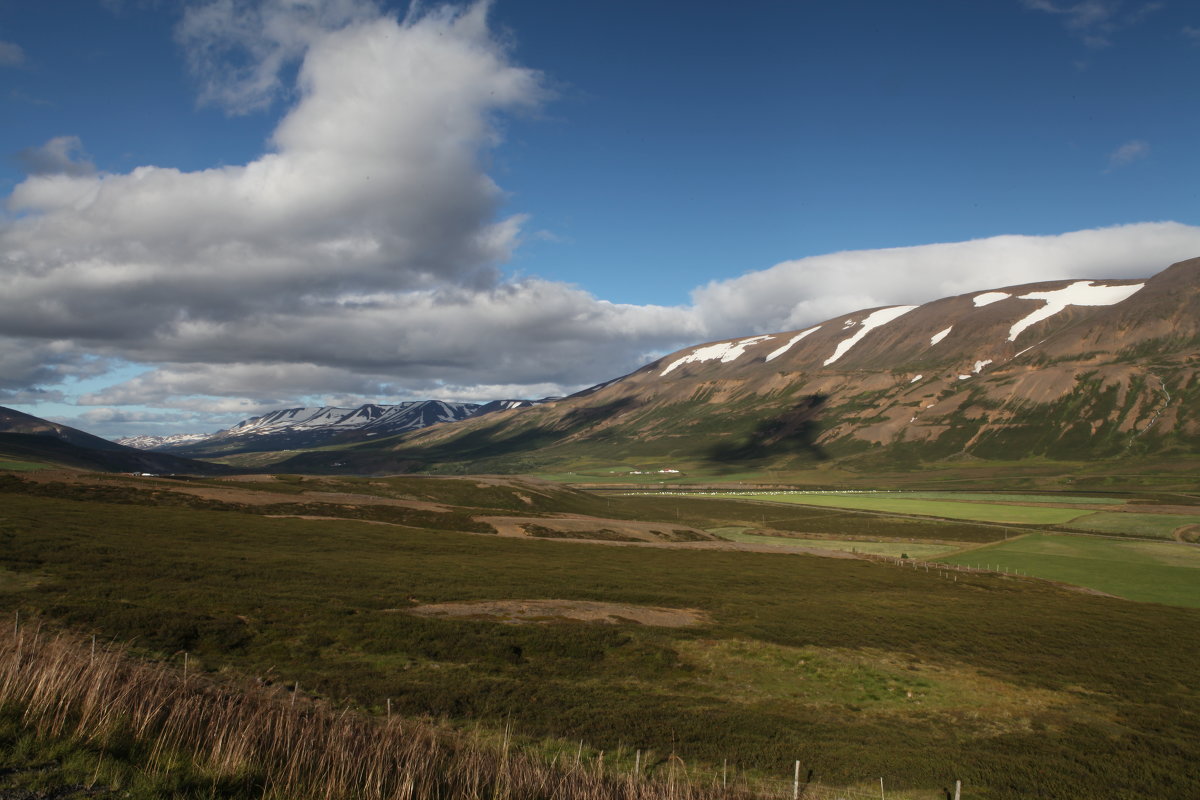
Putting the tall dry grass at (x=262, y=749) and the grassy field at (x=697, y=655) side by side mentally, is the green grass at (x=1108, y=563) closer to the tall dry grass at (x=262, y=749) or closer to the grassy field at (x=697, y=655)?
the grassy field at (x=697, y=655)

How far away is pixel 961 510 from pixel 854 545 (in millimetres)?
67416

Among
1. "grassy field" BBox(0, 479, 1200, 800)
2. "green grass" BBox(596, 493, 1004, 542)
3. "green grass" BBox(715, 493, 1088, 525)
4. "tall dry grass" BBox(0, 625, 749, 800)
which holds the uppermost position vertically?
"tall dry grass" BBox(0, 625, 749, 800)

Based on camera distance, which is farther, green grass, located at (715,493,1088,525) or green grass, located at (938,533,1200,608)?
green grass, located at (715,493,1088,525)

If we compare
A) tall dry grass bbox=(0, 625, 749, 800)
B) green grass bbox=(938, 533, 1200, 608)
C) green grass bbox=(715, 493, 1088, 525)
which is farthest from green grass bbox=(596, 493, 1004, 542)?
tall dry grass bbox=(0, 625, 749, 800)

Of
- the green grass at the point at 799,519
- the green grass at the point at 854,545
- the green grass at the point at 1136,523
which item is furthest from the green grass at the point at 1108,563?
the green grass at the point at 799,519

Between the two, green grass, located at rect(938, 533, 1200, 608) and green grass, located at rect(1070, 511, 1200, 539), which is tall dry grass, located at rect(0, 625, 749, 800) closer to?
green grass, located at rect(938, 533, 1200, 608)

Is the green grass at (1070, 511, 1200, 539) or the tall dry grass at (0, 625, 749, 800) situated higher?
the tall dry grass at (0, 625, 749, 800)

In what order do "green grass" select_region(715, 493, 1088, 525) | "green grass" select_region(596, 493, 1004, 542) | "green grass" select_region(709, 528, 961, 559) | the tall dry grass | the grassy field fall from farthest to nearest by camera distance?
"green grass" select_region(715, 493, 1088, 525) → "green grass" select_region(596, 493, 1004, 542) → "green grass" select_region(709, 528, 961, 559) → the grassy field → the tall dry grass

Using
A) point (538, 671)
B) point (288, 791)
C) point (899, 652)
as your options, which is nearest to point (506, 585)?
point (538, 671)

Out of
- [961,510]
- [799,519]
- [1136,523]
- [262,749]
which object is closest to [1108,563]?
[1136,523]

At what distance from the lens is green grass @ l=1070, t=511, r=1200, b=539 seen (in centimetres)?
12055

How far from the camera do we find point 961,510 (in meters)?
161

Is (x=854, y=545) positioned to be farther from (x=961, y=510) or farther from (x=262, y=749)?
(x=262, y=749)

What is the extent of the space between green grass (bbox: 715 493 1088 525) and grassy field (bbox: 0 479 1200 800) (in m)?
88.0
